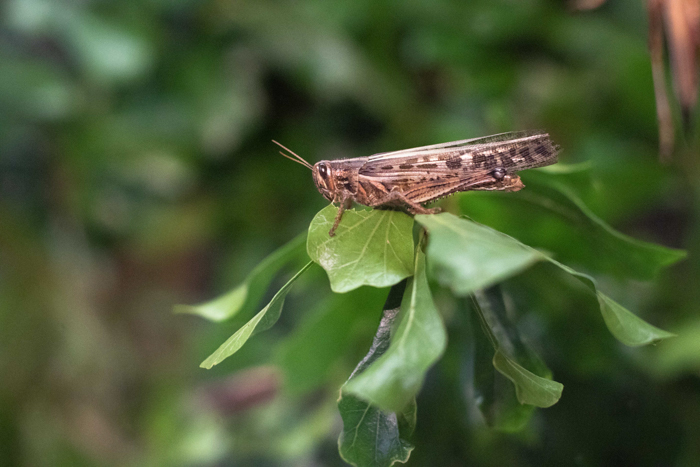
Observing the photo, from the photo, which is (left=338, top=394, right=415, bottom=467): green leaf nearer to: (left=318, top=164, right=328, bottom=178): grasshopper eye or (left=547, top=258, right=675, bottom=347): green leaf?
(left=547, top=258, right=675, bottom=347): green leaf

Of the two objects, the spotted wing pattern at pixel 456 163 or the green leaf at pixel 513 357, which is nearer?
the green leaf at pixel 513 357

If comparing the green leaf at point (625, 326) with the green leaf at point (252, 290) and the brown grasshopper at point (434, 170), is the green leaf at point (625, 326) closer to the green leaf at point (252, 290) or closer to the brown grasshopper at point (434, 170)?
the brown grasshopper at point (434, 170)

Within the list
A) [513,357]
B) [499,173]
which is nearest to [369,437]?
[513,357]

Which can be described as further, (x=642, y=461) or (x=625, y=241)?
(x=642, y=461)

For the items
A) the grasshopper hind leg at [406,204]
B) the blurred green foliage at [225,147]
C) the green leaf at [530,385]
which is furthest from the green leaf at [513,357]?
the blurred green foliage at [225,147]

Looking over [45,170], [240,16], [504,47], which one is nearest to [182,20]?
[240,16]

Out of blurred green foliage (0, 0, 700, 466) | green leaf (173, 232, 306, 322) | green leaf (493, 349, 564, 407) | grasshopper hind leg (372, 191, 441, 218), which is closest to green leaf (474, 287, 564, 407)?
green leaf (493, 349, 564, 407)

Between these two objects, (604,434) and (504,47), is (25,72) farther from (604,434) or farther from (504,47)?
(604,434)

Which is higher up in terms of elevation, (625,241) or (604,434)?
(625,241)
